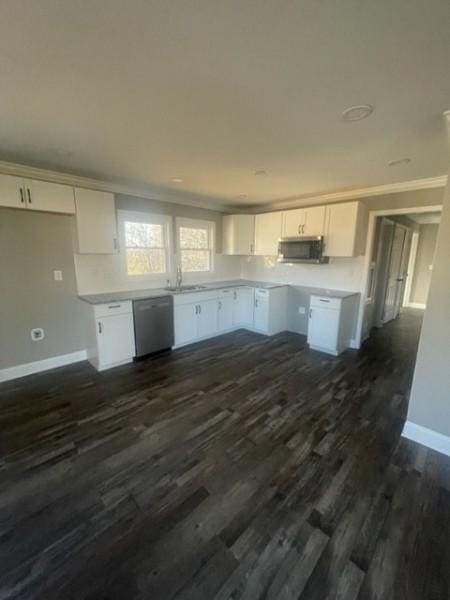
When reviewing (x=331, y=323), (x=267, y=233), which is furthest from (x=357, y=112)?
(x=267, y=233)

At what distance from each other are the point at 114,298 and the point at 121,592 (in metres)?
2.85

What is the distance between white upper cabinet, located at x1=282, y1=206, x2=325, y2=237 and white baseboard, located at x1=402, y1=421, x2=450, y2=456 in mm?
2823

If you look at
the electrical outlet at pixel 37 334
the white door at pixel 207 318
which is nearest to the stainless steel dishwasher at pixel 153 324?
the white door at pixel 207 318

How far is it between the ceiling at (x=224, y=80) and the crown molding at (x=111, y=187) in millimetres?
224

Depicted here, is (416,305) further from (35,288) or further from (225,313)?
(35,288)

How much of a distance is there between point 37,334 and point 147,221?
2227 millimetres

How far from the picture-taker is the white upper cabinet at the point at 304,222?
4035mm

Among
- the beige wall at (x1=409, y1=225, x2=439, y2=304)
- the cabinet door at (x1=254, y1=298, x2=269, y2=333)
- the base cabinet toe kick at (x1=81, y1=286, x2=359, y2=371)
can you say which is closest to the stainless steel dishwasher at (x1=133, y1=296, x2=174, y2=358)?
the base cabinet toe kick at (x1=81, y1=286, x2=359, y2=371)

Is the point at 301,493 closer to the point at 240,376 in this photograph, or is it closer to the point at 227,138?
the point at 240,376

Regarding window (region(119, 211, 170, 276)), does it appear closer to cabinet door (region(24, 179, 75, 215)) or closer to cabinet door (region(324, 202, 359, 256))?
cabinet door (region(24, 179, 75, 215))

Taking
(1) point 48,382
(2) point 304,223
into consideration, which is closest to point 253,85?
(2) point 304,223

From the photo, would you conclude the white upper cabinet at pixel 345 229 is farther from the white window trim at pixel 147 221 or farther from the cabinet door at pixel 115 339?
the cabinet door at pixel 115 339

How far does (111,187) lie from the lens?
366 centimetres

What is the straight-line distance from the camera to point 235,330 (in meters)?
5.07
